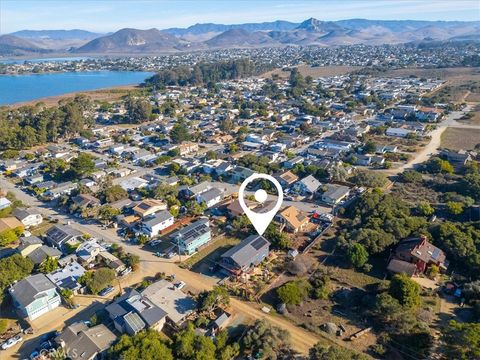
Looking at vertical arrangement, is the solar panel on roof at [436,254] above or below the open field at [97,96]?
below

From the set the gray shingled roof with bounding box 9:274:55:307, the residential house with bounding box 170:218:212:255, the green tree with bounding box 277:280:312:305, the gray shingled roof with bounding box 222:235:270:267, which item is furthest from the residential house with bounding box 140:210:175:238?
the green tree with bounding box 277:280:312:305

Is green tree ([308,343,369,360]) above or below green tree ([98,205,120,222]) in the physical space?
below

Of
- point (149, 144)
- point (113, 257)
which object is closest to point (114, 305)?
point (113, 257)

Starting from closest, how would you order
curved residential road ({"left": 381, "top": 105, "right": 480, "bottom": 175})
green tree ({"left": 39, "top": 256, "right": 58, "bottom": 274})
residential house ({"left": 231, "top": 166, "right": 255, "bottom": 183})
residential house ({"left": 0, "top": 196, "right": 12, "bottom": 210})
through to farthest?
1. green tree ({"left": 39, "top": 256, "right": 58, "bottom": 274})
2. residential house ({"left": 0, "top": 196, "right": 12, "bottom": 210})
3. residential house ({"left": 231, "top": 166, "right": 255, "bottom": 183})
4. curved residential road ({"left": 381, "top": 105, "right": 480, "bottom": 175})

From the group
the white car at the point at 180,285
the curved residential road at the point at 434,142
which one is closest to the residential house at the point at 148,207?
the white car at the point at 180,285

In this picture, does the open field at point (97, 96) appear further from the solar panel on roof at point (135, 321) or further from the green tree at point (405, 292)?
the green tree at point (405, 292)

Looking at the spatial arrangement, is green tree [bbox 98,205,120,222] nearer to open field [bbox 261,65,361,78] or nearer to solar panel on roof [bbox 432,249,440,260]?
solar panel on roof [bbox 432,249,440,260]

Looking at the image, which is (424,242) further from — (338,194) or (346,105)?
(346,105)

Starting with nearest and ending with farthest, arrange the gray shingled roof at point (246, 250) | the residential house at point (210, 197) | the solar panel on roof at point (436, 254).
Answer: the solar panel on roof at point (436, 254), the gray shingled roof at point (246, 250), the residential house at point (210, 197)
